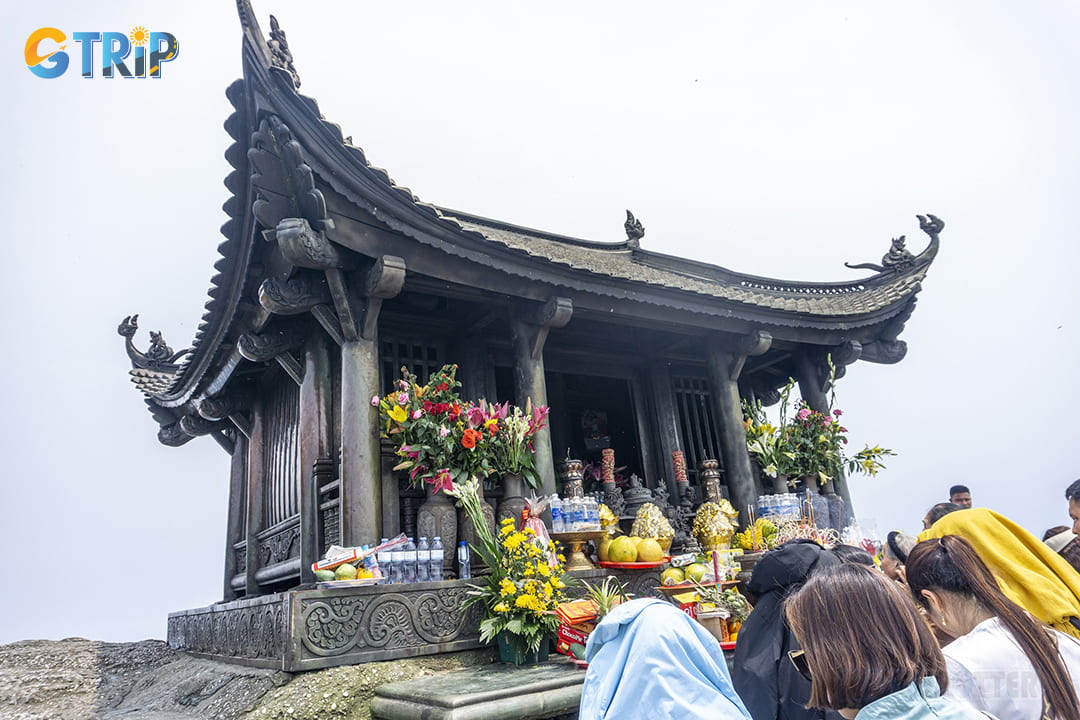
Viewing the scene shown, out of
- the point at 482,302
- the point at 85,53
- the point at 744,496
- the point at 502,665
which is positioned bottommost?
the point at 502,665

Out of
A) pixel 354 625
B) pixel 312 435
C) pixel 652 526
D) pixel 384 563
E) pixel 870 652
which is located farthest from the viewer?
pixel 652 526

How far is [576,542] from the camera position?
6543 millimetres

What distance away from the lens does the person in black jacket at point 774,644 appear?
2832mm

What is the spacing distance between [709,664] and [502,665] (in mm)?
3380

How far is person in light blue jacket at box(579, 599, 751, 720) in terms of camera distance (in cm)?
211

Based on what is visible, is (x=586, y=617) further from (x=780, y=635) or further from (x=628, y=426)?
(x=628, y=426)

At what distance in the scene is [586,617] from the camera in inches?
203

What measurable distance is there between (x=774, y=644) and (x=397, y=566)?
3.40 meters

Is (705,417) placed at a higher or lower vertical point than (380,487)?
higher

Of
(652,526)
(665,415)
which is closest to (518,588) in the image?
(652,526)

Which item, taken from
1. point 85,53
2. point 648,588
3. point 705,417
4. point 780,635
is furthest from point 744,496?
point 85,53

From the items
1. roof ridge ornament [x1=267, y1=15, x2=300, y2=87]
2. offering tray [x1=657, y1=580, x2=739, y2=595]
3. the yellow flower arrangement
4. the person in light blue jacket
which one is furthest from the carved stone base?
roof ridge ornament [x1=267, y1=15, x2=300, y2=87]

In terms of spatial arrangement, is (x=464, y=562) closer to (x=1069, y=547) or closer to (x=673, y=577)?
(x=673, y=577)

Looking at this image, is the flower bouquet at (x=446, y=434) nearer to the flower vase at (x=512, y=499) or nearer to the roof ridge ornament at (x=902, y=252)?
the flower vase at (x=512, y=499)
